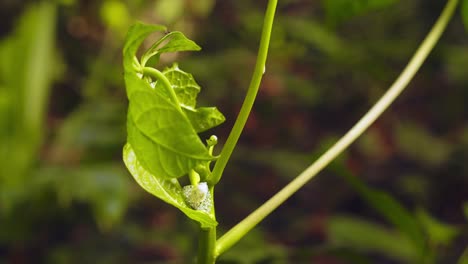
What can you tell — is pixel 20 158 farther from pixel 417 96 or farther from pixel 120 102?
pixel 417 96

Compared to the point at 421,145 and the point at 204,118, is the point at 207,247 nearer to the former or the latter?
the point at 204,118

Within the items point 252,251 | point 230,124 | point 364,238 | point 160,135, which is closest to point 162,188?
point 160,135

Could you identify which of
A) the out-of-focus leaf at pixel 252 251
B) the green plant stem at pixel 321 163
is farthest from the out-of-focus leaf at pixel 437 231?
the green plant stem at pixel 321 163

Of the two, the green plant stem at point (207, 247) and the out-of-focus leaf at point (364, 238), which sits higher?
the green plant stem at point (207, 247)

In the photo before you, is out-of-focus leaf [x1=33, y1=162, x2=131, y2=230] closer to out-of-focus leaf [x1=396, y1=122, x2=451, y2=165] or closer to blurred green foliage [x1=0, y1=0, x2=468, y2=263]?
blurred green foliage [x1=0, y1=0, x2=468, y2=263]

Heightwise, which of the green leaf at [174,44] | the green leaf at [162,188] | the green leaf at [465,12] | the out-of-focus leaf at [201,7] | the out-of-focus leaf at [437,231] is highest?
the green leaf at [465,12]

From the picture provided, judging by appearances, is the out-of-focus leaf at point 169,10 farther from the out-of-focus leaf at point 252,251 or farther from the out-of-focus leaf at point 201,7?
the out-of-focus leaf at point 252,251
